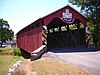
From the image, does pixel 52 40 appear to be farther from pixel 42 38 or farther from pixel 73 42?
pixel 42 38

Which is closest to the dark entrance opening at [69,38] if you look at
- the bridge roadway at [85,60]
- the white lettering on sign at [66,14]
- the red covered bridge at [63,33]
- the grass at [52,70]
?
the red covered bridge at [63,33]

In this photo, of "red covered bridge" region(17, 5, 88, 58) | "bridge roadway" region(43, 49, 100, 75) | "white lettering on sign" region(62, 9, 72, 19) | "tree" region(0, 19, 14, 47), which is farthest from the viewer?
"tree" region(0, 19, 14, 47)

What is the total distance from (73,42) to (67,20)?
9.94 ft

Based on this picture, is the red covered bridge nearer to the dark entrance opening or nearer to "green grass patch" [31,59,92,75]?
the dark entrance opening

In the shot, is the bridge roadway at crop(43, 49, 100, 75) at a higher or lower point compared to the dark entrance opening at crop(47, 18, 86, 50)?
lower

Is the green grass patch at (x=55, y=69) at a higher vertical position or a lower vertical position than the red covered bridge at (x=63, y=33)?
lower

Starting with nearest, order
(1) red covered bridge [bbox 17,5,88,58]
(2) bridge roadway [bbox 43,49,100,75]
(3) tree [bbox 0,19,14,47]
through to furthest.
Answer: (2) bridge roadway [bbox 43,49,100,75], (1) red covered bridge [bbox 17,5,88,58], (3) tree [bbox 0,19,14,47]

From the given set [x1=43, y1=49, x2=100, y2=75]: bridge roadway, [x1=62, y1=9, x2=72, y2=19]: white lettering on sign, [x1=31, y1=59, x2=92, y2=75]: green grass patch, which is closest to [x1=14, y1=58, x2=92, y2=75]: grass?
[x1=31, y1=59, x2=92, y2=75]: green grass patch

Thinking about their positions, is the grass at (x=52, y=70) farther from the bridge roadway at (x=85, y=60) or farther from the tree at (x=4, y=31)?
the tree at (x=4, y=31)

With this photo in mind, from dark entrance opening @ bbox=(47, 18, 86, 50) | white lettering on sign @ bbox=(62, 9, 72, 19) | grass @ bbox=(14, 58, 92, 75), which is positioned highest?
white lettering on sign @ bbox=(62, 9, 72, 19)

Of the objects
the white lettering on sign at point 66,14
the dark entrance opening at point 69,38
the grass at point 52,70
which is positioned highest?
the white lettering on sign at point 66,14

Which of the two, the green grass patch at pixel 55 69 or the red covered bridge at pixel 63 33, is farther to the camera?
the red covered bridge at pixel 63 33

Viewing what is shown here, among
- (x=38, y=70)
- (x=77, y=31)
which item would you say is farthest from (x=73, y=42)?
(x=38, y=70)

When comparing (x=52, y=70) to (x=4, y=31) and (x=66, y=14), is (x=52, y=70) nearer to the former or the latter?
(x=66, y=14)
